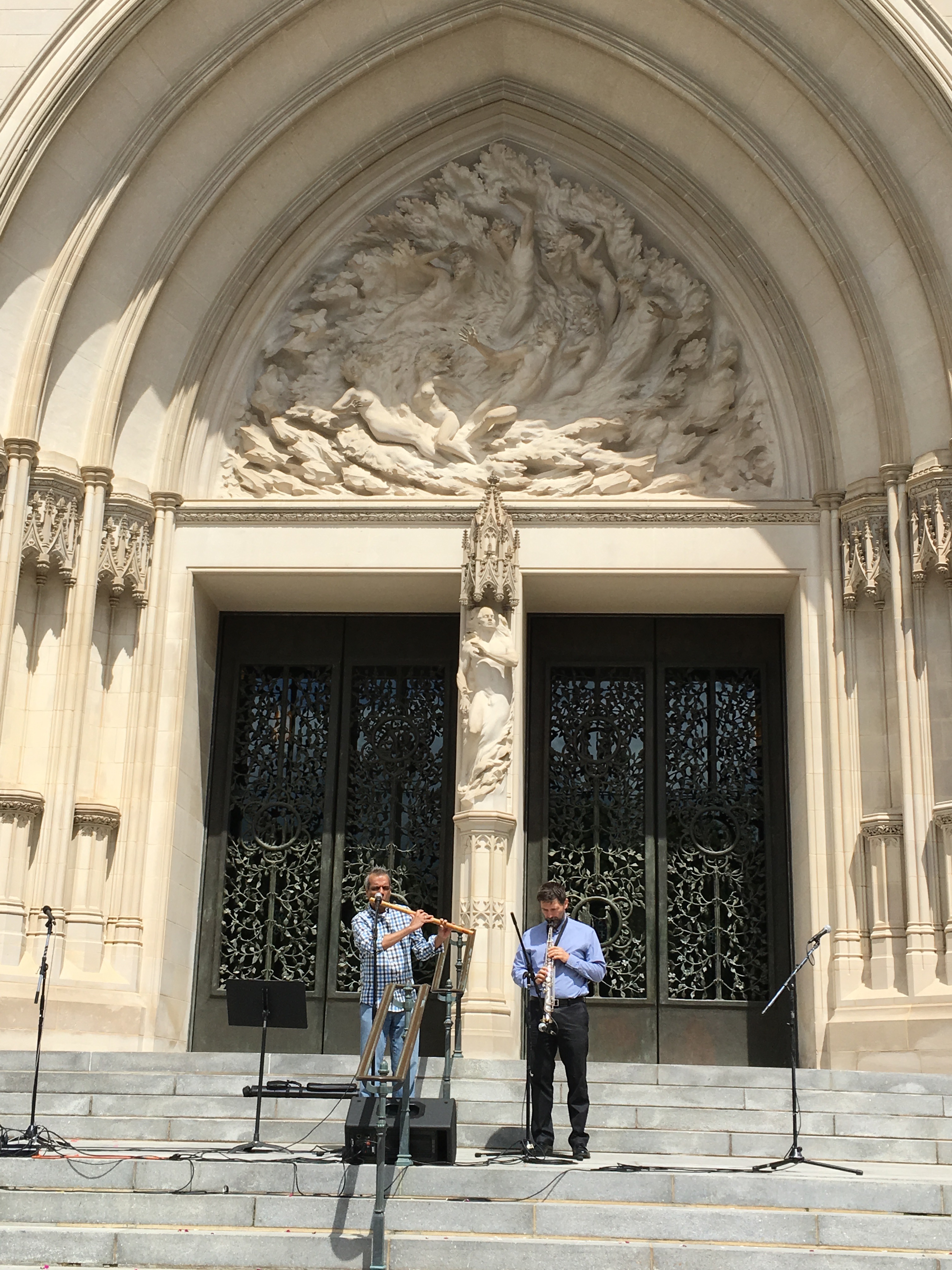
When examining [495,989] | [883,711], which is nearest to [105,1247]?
[495,989]

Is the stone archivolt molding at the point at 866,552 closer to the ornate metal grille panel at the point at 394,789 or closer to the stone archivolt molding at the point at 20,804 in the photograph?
the ornate metal grille panel at the point at 394,789

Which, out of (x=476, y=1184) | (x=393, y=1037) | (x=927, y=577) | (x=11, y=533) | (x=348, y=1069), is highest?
(x=11, y=533)

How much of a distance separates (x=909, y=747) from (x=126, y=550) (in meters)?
6.25

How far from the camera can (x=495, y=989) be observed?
10.9 m

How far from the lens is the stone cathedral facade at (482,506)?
431 inches

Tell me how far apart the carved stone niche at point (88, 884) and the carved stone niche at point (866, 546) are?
19.7ft

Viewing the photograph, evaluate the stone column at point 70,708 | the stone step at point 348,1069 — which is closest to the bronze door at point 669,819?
the stone step at point 348,1069

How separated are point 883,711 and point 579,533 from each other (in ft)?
9.20

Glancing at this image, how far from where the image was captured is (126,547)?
11750 mm

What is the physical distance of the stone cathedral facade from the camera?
1095 centimetres

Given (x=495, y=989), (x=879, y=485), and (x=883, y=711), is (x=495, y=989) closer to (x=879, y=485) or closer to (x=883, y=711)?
(x=883, y=711)

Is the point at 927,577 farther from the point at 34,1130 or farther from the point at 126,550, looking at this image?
the point at 34,1130

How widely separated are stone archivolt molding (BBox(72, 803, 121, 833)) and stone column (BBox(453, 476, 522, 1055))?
8.73 ft

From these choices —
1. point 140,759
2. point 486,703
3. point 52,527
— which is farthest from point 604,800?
point 52,527
